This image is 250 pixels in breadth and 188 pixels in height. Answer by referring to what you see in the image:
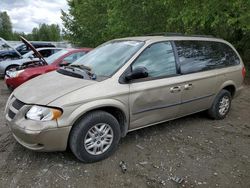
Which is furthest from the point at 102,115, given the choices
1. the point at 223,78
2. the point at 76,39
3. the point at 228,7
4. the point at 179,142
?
the point at 76,39

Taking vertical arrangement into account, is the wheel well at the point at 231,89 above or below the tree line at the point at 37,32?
above

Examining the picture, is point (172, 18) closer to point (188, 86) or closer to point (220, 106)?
point (220, 106)

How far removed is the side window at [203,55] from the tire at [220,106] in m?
0.58

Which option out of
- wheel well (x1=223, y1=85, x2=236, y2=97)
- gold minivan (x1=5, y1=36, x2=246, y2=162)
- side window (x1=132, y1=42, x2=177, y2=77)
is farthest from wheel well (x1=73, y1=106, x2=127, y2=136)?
wheel well (x1=223, y1=85, x2=236, y2=97)

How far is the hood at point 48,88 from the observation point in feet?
11.4

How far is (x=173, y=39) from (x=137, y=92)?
133 centimetres

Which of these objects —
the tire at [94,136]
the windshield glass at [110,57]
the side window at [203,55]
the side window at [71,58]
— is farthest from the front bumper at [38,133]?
the side window at [71,58]

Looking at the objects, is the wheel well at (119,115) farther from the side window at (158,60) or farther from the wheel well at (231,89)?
the wheel well at (231,89)

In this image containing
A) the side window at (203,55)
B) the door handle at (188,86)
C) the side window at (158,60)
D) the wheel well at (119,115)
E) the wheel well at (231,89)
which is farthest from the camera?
the wheel well at (231,89)

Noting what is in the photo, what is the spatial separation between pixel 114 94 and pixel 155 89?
737mm

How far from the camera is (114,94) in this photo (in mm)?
3730

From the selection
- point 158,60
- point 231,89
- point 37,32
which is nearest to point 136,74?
point 158,60

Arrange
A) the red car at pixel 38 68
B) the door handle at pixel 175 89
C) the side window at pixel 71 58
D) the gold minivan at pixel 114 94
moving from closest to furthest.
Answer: the gold minivan at pixel 114 94 → the door handle at pixel 175 89 → the red car at pixel 38 68 → the side window at pixel 71 58

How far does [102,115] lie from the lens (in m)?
Result: 3.68
